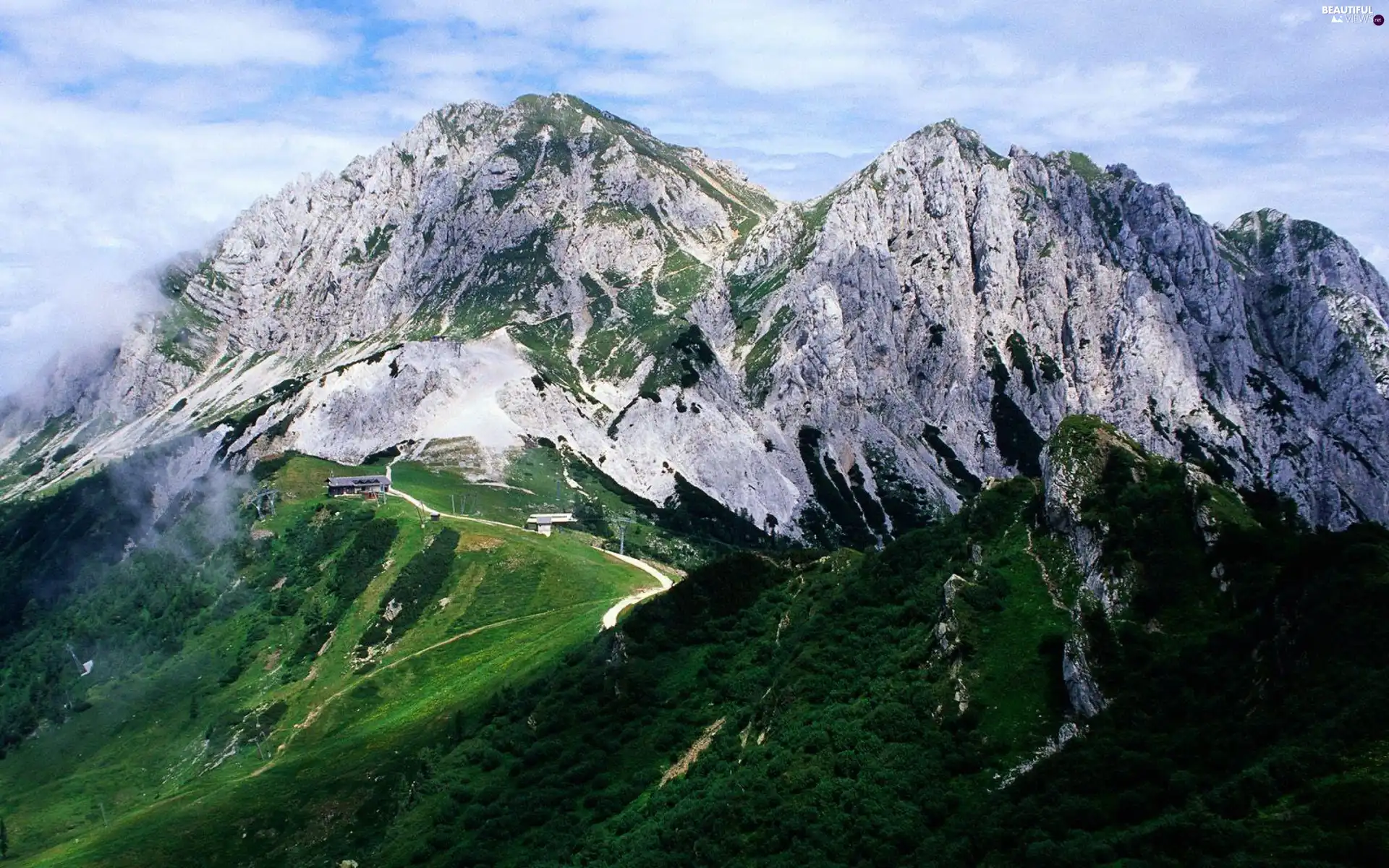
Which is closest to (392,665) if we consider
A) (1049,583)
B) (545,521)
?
(545,521)

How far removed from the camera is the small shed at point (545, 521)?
168m

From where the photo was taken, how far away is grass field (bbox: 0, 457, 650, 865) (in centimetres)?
9188

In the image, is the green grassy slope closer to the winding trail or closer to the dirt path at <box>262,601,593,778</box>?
the winding trail

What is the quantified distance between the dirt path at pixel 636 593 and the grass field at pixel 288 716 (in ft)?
7.72

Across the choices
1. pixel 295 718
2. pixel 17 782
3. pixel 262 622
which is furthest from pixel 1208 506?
pixel 17 782

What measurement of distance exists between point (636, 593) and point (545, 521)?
150 feet

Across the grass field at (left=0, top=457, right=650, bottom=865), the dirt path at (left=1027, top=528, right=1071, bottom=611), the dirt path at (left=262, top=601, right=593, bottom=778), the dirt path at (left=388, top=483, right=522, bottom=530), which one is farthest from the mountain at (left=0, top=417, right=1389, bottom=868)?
the dirt path at (left=388, top=483, right=522, bottom=530)

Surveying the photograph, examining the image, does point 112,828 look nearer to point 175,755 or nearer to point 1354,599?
point 175,755

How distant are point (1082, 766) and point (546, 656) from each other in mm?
70308

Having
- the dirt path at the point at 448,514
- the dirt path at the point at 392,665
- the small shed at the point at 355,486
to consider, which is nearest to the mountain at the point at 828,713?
the dirt path at the point at 392,665

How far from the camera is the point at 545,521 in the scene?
173375 millimetres

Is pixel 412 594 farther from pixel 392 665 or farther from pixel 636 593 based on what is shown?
pixel 636 593

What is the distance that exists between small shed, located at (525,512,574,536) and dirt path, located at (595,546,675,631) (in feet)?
35.9

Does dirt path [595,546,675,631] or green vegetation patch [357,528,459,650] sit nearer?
dirt path [595,546,675,631]
